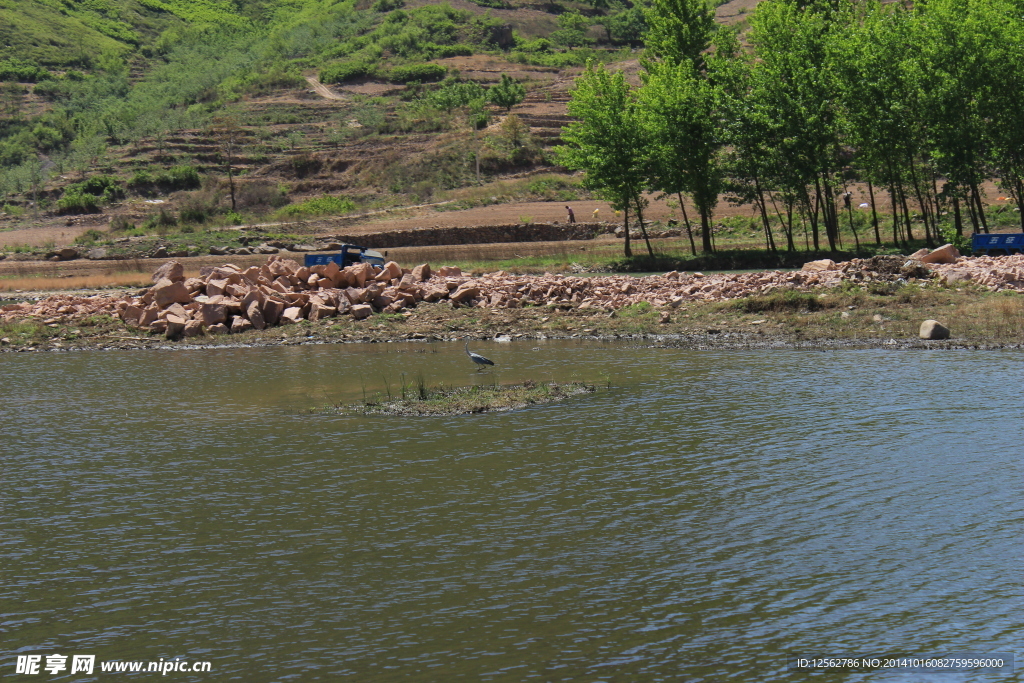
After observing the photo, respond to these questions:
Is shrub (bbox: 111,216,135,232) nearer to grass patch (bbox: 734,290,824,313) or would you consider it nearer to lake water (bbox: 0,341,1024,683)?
lake water (bbox: 0,341,1024,683)

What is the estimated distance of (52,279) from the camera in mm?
49031

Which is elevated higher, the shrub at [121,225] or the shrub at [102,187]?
the shrub at [102,187]

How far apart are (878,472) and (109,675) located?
9.86 meters

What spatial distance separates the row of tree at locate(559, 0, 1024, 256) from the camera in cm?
3803

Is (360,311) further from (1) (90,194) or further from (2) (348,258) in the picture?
(1) (90,194)

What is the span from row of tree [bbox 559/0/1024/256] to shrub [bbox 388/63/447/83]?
77772 mm

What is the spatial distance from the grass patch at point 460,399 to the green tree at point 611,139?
26.6 metres

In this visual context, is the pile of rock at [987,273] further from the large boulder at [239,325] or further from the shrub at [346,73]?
Result: the shrub at [346,73]

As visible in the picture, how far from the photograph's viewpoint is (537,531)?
11109mm

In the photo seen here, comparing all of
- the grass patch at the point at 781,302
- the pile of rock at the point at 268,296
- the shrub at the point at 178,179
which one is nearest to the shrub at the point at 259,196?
the shrub at the point at 178,179

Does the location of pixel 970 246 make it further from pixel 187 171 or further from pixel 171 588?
pixel 187 171

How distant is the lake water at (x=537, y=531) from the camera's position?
27.2ft

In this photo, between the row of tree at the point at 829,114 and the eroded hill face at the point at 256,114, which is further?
the eroded hill face at the point at 256,114

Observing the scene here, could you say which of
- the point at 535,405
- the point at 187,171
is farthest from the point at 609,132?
the point at 187,171
